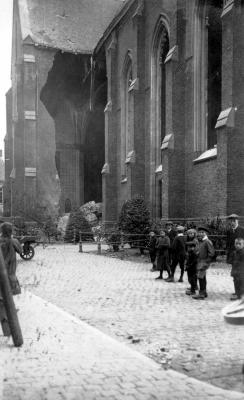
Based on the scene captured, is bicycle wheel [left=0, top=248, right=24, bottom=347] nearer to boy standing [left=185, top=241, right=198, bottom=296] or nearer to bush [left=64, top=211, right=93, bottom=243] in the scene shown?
boy standing [left=185, top=241, right=198, bottom=296]

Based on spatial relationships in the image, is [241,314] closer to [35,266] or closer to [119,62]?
[35,266]

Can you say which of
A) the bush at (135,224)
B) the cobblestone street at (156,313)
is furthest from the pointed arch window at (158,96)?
the cobblestone street at (156,313)

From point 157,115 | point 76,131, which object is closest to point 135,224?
point 157,115

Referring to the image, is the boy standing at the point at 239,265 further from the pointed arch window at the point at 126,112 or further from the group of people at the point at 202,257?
the pointed arch window at the point at 126,112

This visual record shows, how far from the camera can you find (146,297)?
8859 millimetres

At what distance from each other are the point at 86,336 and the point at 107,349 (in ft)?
2.02

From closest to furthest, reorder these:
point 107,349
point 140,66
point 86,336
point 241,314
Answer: point 241,314, point 107,349, point 86,336, point 140,66

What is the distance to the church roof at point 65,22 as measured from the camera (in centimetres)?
3849

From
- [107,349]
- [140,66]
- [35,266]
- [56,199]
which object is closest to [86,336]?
[107,349]

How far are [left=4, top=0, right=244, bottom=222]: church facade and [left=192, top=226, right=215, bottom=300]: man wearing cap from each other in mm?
8596

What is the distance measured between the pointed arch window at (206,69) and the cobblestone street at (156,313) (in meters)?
8.59

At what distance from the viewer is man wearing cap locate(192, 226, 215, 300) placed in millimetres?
8703

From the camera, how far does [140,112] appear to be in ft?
87.3

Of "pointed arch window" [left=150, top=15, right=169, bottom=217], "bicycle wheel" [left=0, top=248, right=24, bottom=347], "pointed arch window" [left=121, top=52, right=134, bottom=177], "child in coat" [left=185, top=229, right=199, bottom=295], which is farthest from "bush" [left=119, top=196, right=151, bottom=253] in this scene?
"bicycle wheel" [left=0, top=248, right=24, bottom=347]
